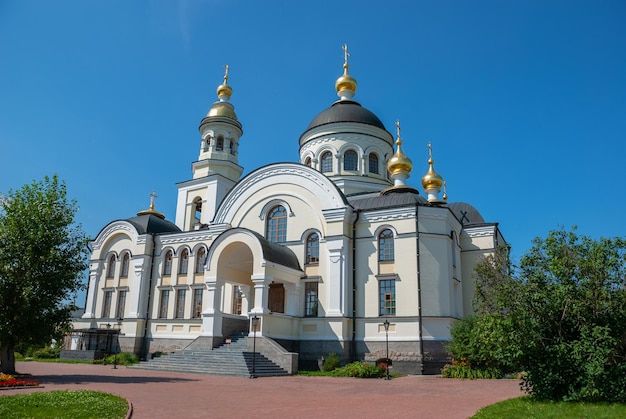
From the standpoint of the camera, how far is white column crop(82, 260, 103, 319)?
29.8 metres

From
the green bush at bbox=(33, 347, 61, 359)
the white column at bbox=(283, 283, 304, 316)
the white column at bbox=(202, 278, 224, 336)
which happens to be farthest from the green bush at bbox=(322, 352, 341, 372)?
the green bush at bbox=(33, 347, 61, 359)

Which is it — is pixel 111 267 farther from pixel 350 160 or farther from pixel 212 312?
pixel 350 160

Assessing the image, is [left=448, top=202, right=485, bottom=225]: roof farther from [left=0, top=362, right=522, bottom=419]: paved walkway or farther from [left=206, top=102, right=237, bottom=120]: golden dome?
[left=206, top=102, right=237, bottom=120]: golden dome

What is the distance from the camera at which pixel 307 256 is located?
24.3 m

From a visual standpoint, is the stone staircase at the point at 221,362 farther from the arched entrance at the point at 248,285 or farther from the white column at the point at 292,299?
the white column at the point at 292,299

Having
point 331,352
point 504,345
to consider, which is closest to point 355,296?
point 331,352

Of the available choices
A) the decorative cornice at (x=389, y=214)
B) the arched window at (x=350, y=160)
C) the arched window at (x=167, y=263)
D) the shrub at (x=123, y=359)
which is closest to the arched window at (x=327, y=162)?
the arched window at (x=350, y=160)

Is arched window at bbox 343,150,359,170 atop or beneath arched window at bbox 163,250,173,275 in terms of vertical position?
atop

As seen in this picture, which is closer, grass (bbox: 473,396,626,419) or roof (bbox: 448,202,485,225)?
grass (bbox: 473,396,626,419)

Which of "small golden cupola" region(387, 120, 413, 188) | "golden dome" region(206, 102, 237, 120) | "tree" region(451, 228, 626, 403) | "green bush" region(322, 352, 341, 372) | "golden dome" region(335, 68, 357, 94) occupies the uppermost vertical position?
"golden dome" region(335, 68, 357, 94)

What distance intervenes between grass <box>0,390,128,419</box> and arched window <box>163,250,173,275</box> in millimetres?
17706

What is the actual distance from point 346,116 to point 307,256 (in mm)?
10357

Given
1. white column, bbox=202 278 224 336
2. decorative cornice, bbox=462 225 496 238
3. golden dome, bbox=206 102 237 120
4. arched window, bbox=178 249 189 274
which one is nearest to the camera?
white column, bbox=202 278 224 336

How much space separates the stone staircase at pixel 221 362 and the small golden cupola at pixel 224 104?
17181mm
